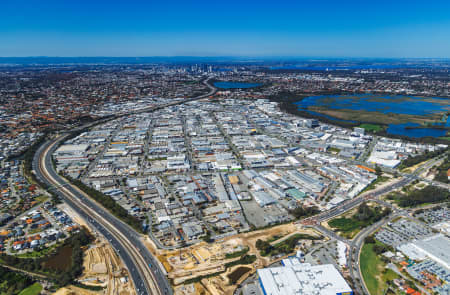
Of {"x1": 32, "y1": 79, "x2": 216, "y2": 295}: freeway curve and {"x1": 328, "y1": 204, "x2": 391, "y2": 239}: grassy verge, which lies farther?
{"x1": 328, "y1": 204, "x2": 391, "y2": 239}: grassy verge

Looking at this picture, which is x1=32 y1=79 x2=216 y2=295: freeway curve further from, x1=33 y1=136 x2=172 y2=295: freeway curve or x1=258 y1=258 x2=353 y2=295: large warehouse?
x1=258 y1=258 x2=353 y2=295: large warehouse

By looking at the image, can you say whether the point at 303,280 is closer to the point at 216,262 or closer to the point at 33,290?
the point at 216,262

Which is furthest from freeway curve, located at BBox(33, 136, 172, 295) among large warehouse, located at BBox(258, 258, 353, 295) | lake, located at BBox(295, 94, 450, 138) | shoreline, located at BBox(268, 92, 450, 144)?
lake, located at BBox(295, 94, 450, 138)

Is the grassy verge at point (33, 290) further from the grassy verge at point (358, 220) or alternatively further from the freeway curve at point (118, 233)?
the grassy verge at point (358, 220)

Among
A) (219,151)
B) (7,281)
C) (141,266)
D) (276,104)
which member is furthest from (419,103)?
(7,281)

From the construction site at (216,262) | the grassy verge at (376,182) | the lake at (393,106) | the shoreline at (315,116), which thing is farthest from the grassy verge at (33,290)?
the lake at (393,106)

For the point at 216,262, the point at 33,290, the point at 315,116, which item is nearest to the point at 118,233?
the point at 33,290
